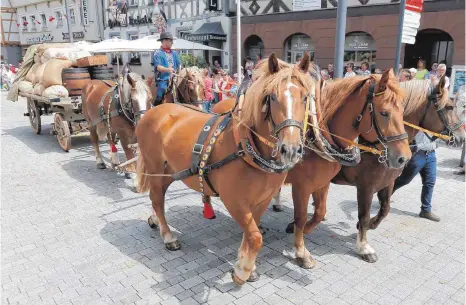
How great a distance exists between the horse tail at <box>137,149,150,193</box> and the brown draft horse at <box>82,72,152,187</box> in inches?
56.0

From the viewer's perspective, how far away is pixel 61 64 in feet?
29.1

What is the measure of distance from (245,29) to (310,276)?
49.5 feet

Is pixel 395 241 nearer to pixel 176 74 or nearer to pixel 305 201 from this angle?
pixel 305 201

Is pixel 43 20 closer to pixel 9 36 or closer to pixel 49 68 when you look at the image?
pixel 9 36

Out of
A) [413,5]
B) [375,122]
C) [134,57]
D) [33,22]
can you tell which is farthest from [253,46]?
[33,22]

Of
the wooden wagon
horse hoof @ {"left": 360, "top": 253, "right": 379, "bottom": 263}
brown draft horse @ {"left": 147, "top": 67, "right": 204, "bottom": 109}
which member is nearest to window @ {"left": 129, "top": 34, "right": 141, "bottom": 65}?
the wooden wagon

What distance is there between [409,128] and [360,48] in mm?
11376

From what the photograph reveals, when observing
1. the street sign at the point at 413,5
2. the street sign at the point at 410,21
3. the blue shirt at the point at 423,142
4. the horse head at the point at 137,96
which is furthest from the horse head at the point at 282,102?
the street sign at the point at 413,5

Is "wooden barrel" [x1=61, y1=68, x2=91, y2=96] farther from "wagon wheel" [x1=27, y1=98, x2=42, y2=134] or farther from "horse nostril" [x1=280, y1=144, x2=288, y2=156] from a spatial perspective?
"horse nostril" [x1=280, y1=144, x2=288, y2=156]

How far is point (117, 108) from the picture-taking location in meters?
5.97

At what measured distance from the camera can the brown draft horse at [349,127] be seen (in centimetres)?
304

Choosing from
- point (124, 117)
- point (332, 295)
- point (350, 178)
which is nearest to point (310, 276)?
point (332, 295)

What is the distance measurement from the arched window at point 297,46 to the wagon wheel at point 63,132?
34.5 ft

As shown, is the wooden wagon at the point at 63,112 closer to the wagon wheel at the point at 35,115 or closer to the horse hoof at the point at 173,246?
the wagon wheel at the point at 35,115
